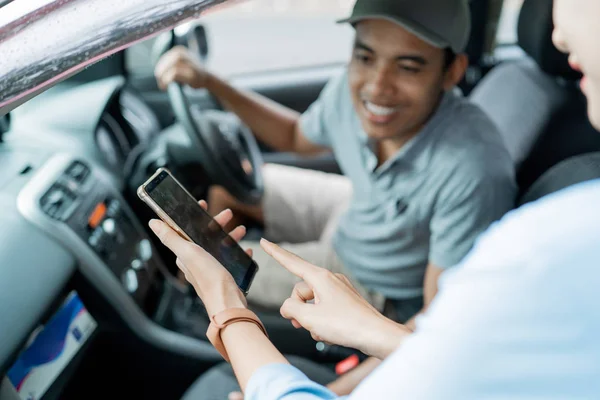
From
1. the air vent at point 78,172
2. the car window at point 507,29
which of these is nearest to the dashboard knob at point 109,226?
the air vent at point 78,172

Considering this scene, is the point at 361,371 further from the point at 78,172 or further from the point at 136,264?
the point at 78,172

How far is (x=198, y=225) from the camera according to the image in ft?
3.11

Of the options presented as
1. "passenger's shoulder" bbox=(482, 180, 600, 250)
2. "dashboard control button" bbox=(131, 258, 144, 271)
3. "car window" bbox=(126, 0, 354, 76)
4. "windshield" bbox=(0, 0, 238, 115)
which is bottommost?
"car window" bbox=(126, 0, 354, 76)

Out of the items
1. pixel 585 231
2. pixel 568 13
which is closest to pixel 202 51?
pixel 568 13

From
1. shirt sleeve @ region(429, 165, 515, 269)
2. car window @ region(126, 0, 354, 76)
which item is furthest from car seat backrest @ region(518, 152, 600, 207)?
car window @ region(126, 0, 354, 76)

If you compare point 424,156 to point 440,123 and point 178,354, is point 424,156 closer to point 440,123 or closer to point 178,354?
point 440,123

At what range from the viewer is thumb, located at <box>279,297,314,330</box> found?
819mm

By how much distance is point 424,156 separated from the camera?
1342mm

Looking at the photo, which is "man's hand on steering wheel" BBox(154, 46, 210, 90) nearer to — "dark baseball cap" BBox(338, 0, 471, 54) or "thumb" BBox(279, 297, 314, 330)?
"dark baseball cap" BBox(338, 0, 471, 54)

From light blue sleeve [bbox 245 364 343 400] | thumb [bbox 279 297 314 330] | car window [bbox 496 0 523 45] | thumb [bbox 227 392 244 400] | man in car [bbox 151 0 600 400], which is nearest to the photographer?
man in car [bbox 151 0 600 400]

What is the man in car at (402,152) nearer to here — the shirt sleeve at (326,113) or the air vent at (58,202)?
the shirt sleeve at (326,113)

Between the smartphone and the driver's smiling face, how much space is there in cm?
47

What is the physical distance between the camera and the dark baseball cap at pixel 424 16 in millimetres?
1219

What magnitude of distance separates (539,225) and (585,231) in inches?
1.4
